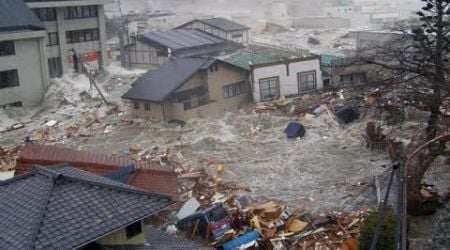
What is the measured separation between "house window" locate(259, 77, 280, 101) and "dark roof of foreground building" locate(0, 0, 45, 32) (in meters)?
15.2

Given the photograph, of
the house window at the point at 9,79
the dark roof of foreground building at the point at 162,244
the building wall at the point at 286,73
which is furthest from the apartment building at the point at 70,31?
the dark roof of foreground building at the point at 162,244

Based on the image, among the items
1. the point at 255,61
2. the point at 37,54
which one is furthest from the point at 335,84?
the point at 37,54

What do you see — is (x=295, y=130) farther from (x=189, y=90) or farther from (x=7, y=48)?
(x=7, y=48)

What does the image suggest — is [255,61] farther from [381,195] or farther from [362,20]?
[362,20]

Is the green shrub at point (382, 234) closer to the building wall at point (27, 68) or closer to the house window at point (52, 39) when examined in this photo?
the building wall at point (27, 68)

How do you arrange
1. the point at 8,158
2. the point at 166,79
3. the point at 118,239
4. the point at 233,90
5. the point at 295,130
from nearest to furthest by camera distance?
1. the point at 118,239
2. the point at 8,158
3. the point at 295,130
4. the point at 166,79
5. the point at 233,90

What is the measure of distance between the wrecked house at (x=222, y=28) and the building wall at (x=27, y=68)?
609 inches

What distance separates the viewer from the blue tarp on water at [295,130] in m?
26.6

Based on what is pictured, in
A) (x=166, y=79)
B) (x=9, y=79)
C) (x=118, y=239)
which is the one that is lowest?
(x=118, y=239)

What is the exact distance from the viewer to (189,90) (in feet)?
100

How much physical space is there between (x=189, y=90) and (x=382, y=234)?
61.8 feet

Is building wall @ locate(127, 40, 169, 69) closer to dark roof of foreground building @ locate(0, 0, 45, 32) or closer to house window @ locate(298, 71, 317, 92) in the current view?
dark roof of foreground building @ locate(0, 0, 45, 32)

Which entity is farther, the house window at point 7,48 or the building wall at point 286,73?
the house window at point 7,48

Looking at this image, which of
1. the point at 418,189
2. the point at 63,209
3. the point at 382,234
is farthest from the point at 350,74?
the point at 63,209
